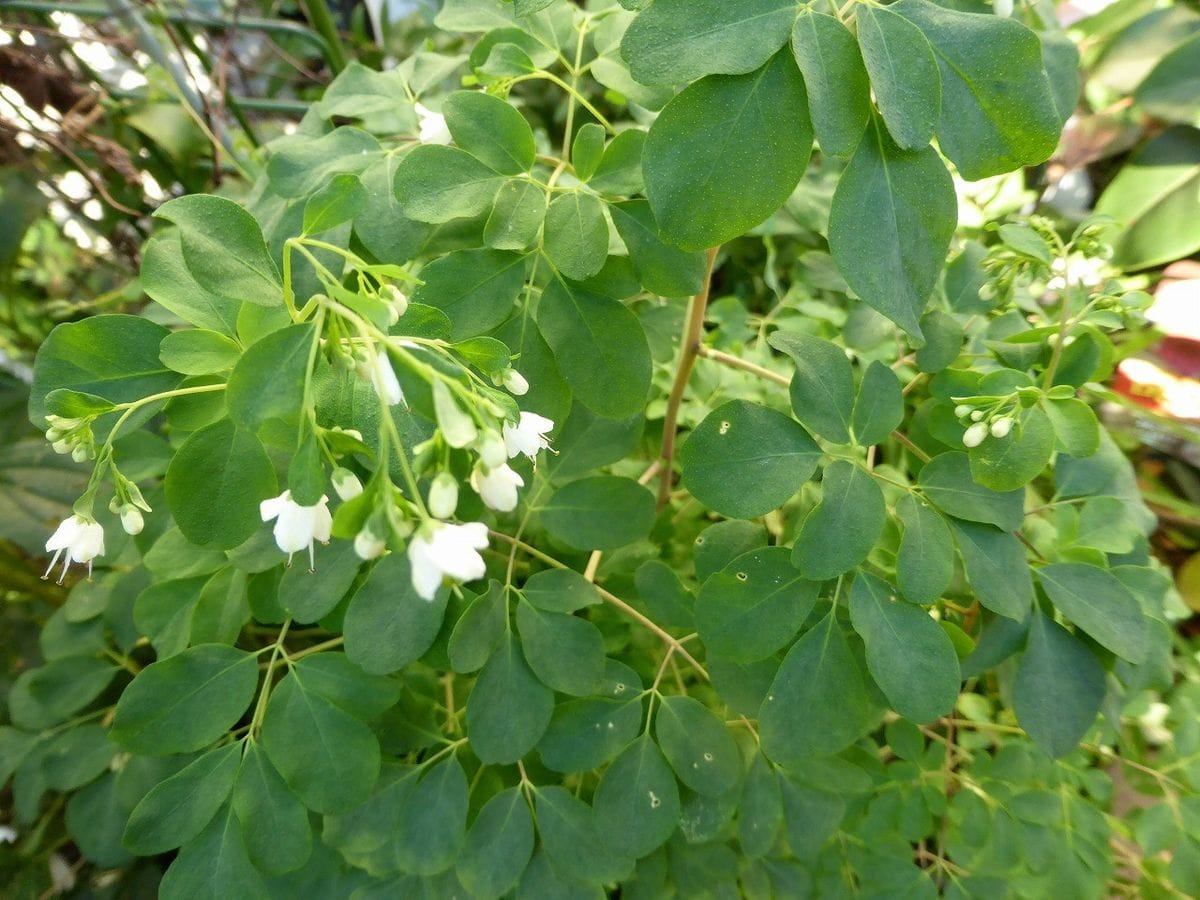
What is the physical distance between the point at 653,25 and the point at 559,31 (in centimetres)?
36

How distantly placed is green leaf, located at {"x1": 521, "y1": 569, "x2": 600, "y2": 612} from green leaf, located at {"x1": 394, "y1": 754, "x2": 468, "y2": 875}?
18 cm

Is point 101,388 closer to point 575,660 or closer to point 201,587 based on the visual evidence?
point 201,587

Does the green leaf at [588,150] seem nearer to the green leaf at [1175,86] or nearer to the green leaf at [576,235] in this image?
the green leaf at [576,235]

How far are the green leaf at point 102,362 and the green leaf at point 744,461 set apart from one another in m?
0.43

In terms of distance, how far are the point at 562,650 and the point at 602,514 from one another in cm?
13

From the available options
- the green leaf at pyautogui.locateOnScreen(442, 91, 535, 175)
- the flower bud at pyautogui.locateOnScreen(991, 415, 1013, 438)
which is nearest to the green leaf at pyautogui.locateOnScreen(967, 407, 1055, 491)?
the flower bud at pyautogui.locateOnScreen(991, 415, 1013, 438)

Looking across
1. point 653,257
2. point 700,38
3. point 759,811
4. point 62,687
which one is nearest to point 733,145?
point 700,38

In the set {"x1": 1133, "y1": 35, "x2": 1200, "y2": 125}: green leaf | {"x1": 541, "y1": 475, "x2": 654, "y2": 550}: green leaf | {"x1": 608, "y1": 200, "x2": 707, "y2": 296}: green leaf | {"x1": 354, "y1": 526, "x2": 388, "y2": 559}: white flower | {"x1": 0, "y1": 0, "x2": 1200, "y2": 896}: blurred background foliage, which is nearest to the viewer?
{"x1": 354, "y1": 526, "x2": 388, "y2": 559}: white flower

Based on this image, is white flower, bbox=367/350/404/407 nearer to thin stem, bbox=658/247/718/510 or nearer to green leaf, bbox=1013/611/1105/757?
thin stem, bbox=658/247/718/510

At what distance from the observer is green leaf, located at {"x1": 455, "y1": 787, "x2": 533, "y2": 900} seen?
0.68 meters

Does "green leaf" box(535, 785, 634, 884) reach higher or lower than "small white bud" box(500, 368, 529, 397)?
lower

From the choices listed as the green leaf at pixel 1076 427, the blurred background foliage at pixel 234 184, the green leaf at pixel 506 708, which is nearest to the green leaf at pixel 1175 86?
the blurred background foliage at pixel 234 184

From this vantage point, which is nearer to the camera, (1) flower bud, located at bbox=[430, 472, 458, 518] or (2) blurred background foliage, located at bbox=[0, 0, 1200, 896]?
(1) flower bud, located at bbox=[430, 472, 458, 518]

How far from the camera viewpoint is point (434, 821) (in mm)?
679
